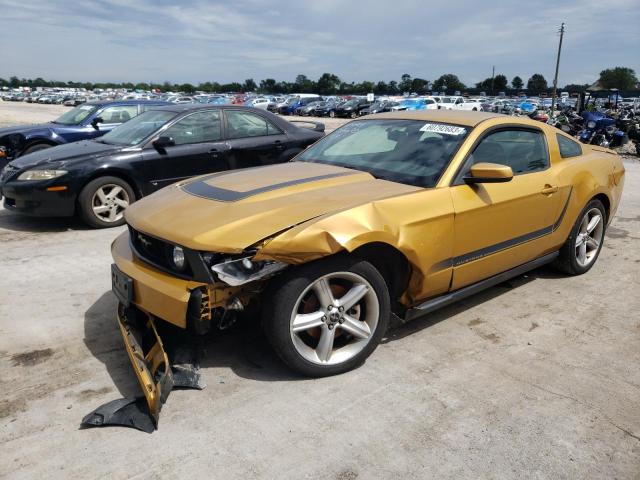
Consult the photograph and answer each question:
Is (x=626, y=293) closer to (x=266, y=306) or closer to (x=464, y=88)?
(x=266, y=306)

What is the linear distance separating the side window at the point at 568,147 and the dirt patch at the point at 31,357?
426 cm

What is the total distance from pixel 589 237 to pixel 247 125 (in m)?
4.63

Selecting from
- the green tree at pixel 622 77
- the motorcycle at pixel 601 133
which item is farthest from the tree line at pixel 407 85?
the motorcycle at pixel 601 133

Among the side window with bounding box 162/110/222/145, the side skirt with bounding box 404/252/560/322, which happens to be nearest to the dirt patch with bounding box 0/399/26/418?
the side skirt with bounding box 404/252/560/322

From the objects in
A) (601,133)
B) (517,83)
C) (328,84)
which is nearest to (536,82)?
(517,83)

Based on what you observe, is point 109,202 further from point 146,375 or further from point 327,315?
point 327,315

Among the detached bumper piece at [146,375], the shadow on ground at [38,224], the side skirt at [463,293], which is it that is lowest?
the shadow on ground at [38,224]

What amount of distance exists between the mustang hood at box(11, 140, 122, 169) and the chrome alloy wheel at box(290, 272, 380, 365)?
4.63 m

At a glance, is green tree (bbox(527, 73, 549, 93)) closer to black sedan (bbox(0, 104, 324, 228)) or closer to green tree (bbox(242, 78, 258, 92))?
green tree (bbox(242, 78, 258, 92))

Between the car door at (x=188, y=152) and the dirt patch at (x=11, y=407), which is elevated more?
the car door at (x=188, y=152)

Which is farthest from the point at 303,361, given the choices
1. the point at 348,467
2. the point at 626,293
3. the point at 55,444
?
the point at 626,293

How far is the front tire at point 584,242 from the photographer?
465 centimetres

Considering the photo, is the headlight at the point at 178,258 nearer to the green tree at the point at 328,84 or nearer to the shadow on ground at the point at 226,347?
the shadow on ground at the point at 226,347

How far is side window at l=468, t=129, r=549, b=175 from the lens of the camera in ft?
12.5
